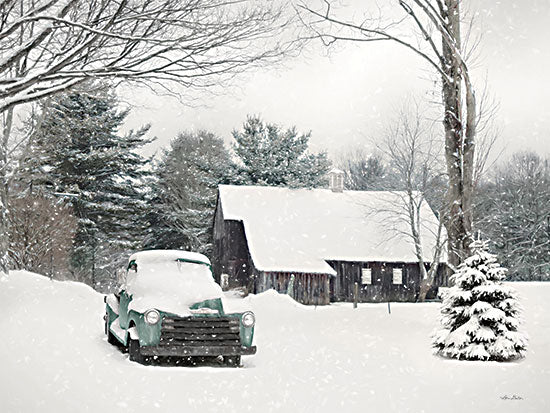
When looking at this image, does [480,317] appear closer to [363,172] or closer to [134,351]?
[134,351]

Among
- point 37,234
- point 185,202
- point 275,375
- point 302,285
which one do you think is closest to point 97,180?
point 185,202

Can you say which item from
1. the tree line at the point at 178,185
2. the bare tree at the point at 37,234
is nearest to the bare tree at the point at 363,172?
the tree line at the point at 178,185

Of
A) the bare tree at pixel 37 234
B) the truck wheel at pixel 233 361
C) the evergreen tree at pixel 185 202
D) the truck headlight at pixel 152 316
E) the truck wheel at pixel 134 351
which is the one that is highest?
the evergreen tree at pixel 185 202

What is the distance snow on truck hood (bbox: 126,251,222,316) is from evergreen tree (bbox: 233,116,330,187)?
36.3 meters

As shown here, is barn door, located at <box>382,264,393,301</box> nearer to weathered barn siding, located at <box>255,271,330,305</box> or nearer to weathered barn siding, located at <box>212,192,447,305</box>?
weathered barn siding, located at <box>212,192,447,305</box>

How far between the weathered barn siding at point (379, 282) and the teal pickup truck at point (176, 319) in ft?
86.1

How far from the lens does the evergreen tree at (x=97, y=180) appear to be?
42.1m

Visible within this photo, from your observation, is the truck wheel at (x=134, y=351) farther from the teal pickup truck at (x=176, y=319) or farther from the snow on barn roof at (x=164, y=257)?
the snow on barn roof at (x=164, y=257)

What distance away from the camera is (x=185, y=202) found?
51438 mm

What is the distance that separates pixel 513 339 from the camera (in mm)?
10922

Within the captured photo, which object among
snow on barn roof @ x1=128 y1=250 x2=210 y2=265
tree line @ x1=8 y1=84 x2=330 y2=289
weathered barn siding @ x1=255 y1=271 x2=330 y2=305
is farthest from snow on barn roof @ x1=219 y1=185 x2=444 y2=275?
snow on barn roof @ x1=128 y1=250 x2=210 y2=265

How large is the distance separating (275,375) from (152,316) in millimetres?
2216

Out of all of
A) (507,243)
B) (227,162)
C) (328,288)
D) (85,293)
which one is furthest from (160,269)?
(507,243)

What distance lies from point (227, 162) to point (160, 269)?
40.5 m
